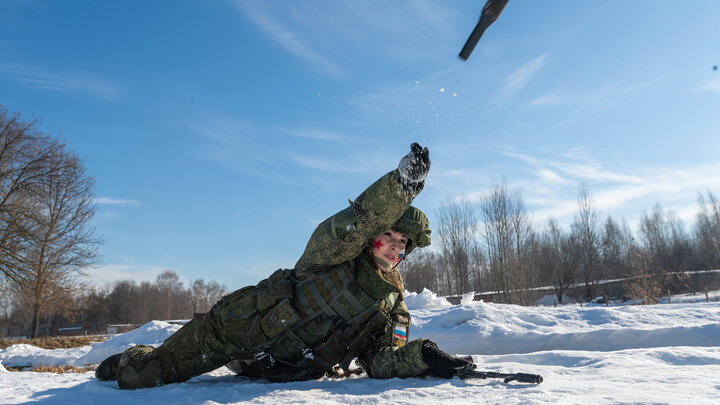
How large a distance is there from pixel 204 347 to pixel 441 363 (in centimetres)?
149

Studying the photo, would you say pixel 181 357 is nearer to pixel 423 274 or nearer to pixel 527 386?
pixel 527 386

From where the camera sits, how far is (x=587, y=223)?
3350 centimetres

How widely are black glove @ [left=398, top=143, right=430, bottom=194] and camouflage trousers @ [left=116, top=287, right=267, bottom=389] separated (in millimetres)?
1287

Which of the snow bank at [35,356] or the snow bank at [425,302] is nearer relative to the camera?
the snow bank at [35,356]

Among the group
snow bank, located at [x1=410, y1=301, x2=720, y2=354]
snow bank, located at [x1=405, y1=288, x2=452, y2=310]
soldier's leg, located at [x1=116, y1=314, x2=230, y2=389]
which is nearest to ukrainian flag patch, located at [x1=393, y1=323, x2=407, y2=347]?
soldier's leg, located at [x1=116, y1=314, x2=230, y2=389]

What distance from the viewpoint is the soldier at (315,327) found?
2.56m

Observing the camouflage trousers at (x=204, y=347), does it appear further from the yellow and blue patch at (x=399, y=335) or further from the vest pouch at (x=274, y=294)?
the yellow and blue patch at (x=399, y=335)

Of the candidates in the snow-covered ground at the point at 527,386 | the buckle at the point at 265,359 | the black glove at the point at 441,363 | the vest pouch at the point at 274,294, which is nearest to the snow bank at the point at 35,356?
the snow-covered ground at the point at 527,386

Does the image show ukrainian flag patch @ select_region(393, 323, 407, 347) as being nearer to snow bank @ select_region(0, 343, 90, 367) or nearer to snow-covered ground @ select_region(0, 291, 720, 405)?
snow-covered ground @ select_region(0, 291, 720, 405)

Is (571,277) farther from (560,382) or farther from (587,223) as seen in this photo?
(560,382)

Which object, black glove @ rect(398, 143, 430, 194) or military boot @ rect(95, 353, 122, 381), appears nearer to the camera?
black glove @ rect(398, 143, 430, 194)

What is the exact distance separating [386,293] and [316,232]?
580mm

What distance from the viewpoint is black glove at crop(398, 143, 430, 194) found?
2.16 m

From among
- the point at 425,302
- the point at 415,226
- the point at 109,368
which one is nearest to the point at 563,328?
the point at 415,226
